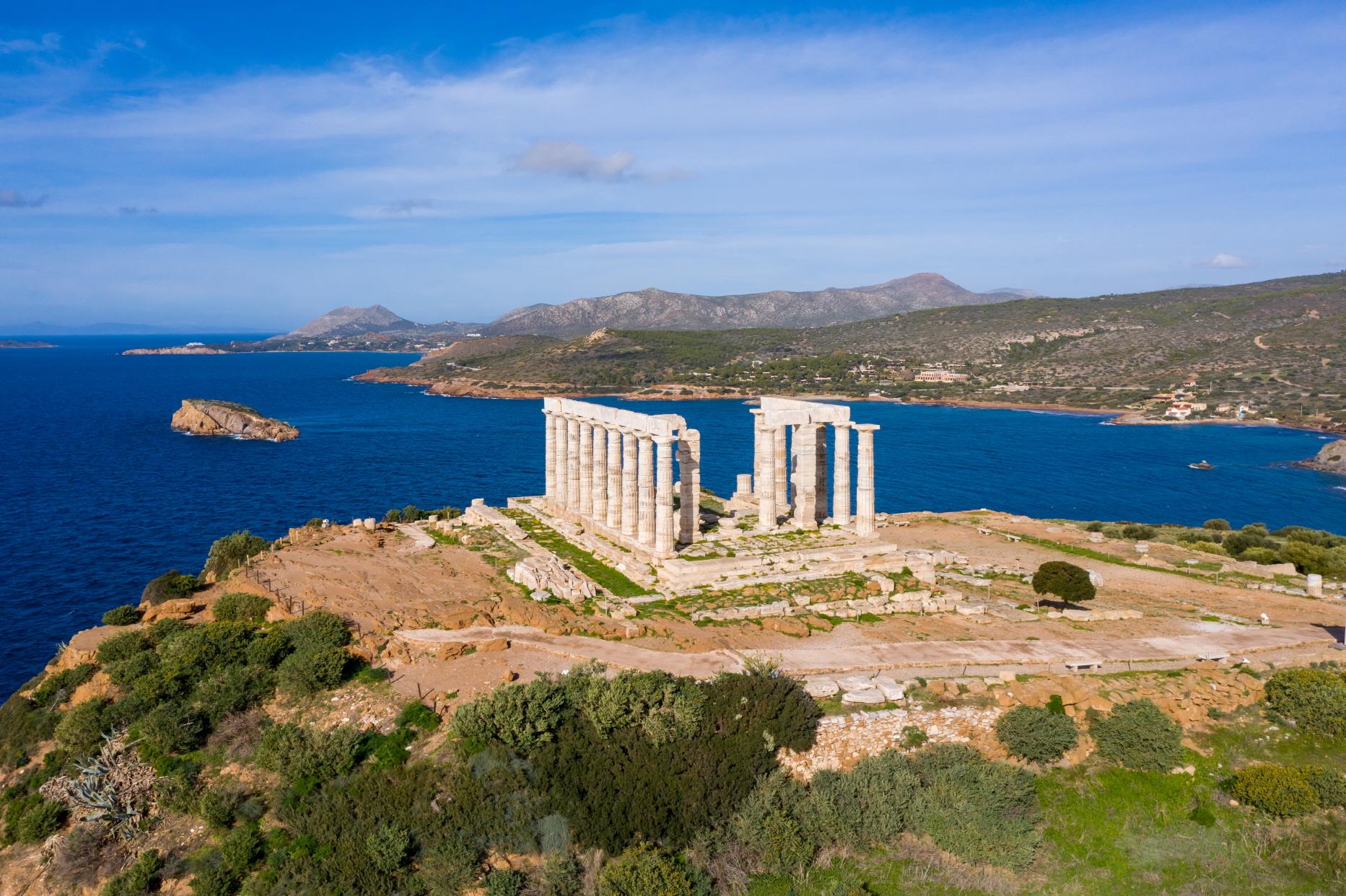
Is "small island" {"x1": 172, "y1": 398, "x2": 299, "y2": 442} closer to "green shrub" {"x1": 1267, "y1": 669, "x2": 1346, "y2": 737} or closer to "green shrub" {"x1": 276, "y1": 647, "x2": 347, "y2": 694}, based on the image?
"green shrub" {"x1": 276, "y1": 647, "x2": 347, "y2": 694}

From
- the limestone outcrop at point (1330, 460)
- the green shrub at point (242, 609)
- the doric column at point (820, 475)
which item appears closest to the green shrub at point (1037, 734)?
the doric column at point (820, 475)

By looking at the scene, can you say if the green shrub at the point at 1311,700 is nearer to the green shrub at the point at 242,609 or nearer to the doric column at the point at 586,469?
the doric column at the point at 586,469

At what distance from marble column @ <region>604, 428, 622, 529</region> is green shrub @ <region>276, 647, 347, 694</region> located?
55.2 ft

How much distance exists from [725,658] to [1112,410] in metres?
143

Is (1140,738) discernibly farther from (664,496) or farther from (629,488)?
(629,488)

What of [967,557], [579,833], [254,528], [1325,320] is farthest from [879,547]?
[1325,320]

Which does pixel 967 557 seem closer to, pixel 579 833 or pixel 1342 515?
pixel 579 833

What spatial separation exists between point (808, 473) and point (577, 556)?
461 inches

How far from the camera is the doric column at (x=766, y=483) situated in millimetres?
42281

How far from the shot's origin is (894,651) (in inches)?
1185

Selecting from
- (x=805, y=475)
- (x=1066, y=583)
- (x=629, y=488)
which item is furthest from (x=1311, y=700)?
(x=629, y=488)

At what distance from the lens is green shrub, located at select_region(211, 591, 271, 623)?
3281 cm

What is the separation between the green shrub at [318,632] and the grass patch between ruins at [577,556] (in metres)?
10.7

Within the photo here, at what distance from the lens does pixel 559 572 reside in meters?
37.6
